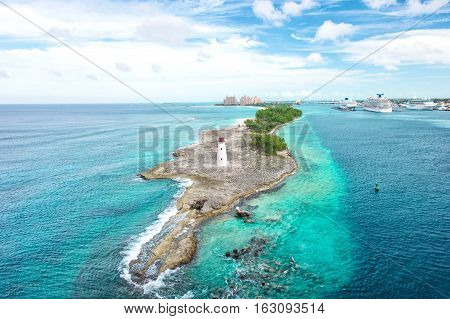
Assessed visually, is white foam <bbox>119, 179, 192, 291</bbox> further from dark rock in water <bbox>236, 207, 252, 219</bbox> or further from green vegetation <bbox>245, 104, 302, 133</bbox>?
green vegetation <bbox>245, 104, 302, 133</bbox>

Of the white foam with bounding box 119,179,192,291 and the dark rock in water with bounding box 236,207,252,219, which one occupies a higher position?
the dark rock in water with bounding box 236,207,252,219

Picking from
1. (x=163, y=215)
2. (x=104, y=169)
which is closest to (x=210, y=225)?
(x=163, y=215)

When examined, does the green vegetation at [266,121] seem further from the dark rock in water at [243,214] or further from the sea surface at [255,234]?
the dark rock in water at [243,214]

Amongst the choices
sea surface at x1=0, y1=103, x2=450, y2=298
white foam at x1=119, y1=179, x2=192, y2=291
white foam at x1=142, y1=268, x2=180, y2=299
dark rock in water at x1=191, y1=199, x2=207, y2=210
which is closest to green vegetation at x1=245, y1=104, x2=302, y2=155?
sea surface at x1=0, y1=103, x2=450, y2=298

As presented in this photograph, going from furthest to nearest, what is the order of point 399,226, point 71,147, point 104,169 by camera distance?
point 71,147 < point 104,169 < point 399,226

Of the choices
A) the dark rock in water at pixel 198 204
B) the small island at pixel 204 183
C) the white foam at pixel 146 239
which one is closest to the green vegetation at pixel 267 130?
the small island at pixel 204 183

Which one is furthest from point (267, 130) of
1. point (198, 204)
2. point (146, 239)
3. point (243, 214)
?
point (146, 239)
